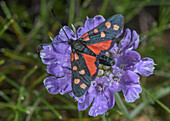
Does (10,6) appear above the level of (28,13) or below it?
above

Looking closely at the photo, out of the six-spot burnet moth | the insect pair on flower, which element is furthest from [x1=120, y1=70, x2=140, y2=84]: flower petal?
the six-spot burnet moth

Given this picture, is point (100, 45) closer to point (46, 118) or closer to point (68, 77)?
point (68, 77)

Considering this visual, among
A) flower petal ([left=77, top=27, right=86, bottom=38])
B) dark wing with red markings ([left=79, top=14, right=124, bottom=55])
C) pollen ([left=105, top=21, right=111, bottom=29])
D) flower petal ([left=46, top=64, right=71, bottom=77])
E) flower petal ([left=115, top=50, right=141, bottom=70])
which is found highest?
flower petal ([left=77, top=27, right=86, bottom=38])

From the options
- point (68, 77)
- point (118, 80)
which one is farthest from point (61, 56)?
point (118, 80)

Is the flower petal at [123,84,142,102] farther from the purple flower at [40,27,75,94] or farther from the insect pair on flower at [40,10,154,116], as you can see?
the purple flower at [40,27,75,94]

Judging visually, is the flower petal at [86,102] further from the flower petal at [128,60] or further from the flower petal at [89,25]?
the flower petal at [89,25]

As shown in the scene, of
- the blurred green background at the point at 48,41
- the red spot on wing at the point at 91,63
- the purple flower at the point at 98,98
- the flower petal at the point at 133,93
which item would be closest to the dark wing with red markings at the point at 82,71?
the red spot on wing at the point at 91,63
